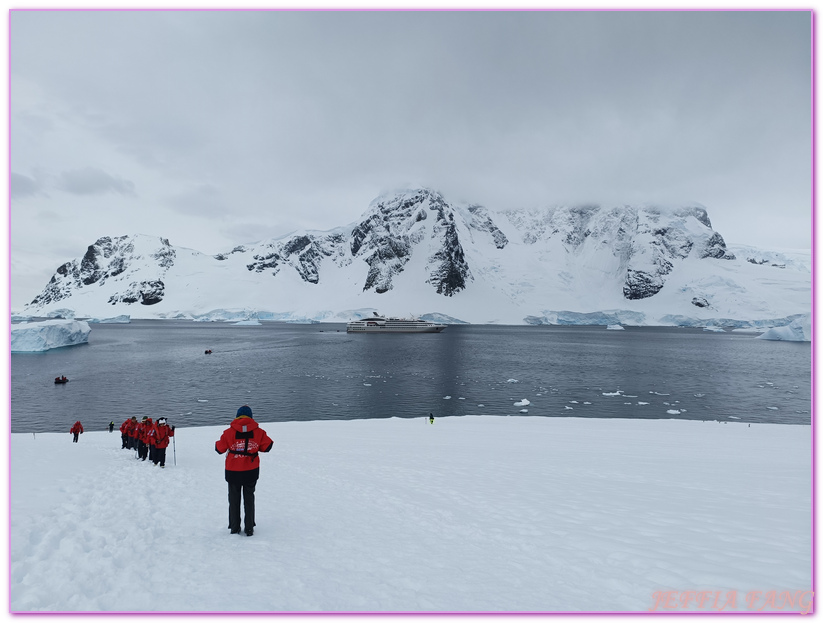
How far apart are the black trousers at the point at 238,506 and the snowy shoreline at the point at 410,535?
25cm

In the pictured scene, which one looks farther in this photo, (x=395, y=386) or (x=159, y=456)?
(x=395, y=386)

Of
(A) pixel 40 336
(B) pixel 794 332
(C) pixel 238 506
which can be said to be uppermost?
(C) pixel 238 506

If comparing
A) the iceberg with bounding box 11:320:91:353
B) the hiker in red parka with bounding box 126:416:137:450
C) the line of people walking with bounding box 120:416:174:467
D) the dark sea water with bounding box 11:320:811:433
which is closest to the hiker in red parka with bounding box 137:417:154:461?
the line of people walking with bounding box 120:416:174:467

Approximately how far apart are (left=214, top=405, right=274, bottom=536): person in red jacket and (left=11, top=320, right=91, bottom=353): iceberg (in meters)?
114

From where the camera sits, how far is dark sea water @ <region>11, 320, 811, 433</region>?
140 ft

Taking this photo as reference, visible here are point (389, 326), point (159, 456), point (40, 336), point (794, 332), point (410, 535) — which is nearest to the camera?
point (410, 535)

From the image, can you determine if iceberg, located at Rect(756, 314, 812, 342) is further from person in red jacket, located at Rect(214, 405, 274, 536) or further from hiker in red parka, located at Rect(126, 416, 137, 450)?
person in red jacket, located at Rect(214, 405, 274, 536)

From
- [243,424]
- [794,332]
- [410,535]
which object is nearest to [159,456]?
[243,424]

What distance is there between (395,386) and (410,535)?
164ft

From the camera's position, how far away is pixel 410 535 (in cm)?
751

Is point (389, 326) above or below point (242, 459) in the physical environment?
below

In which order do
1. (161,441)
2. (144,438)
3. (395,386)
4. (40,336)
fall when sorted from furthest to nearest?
1. (40,336)
2. (395,386)
3. (144,438)
4. (161,441)

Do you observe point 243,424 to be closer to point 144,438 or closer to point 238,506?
point 238,506

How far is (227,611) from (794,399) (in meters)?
61.7
